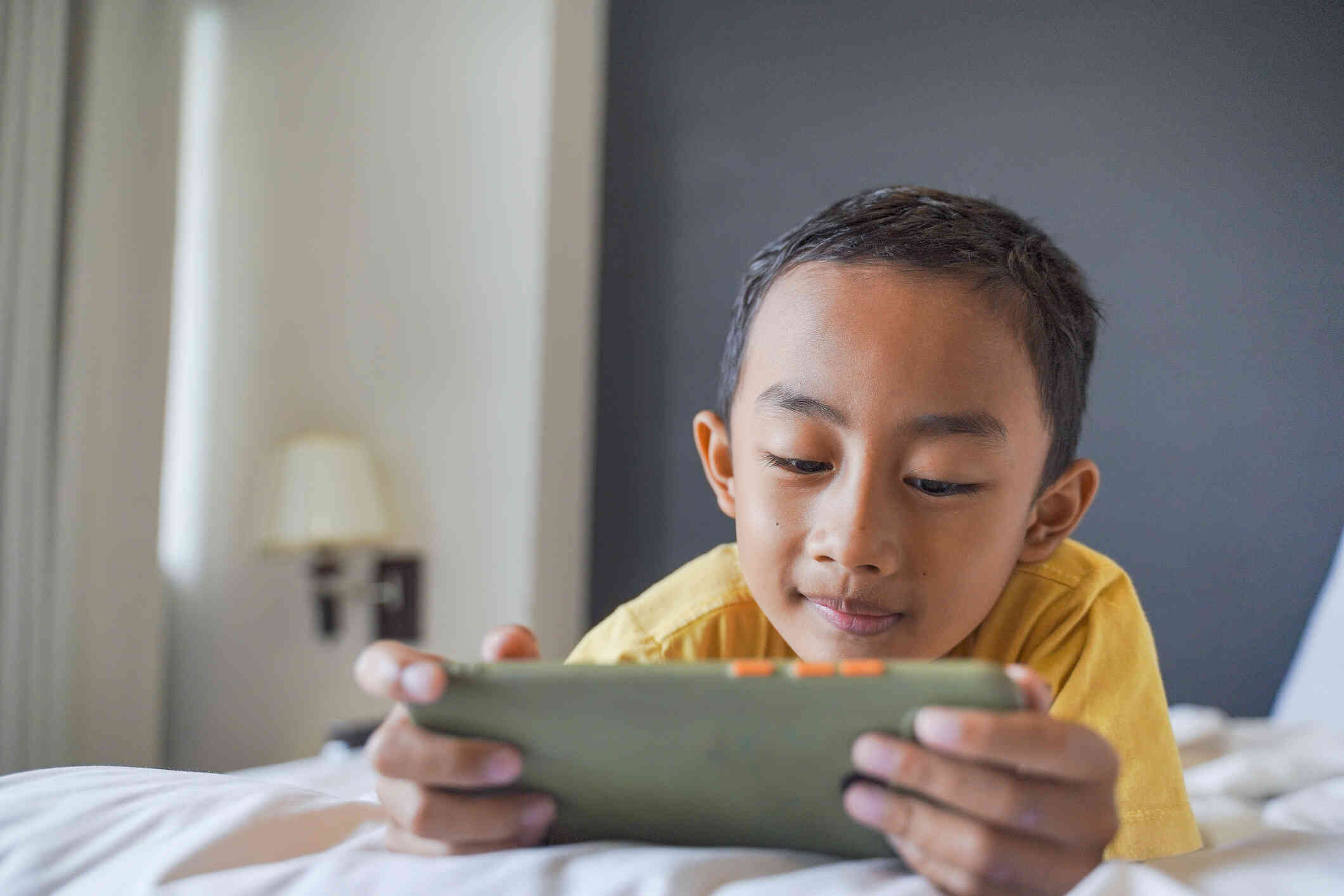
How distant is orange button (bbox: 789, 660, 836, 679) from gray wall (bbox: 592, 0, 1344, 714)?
3.90 ft

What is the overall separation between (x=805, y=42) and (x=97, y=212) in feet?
5.56

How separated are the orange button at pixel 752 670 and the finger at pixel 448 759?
127 mm

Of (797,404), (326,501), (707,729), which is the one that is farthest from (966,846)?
(326,501)

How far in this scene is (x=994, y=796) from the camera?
19.8 inches

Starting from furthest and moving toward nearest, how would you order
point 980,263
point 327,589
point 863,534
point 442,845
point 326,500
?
1. point 327,589
2. point 326,500
3. point 980,263
4. point 863,534
5. point 442,845

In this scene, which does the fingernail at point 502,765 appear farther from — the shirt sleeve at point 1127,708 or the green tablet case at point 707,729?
the shirt sleeve at point 1127,708

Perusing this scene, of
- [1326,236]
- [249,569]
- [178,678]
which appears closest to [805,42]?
[1326,236]

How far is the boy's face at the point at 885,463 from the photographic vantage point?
0.74 metres

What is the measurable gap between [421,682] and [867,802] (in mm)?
223

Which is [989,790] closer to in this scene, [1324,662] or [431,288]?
[1324,662]

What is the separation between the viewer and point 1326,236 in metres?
1.50

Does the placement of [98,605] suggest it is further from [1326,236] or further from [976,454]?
[1326,236]

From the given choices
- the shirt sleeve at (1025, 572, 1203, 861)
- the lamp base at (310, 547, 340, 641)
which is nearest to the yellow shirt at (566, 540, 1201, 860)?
the shirt sleeve at (1025, 572, 1203, 861)

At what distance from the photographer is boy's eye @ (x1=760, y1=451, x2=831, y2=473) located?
78 cm
